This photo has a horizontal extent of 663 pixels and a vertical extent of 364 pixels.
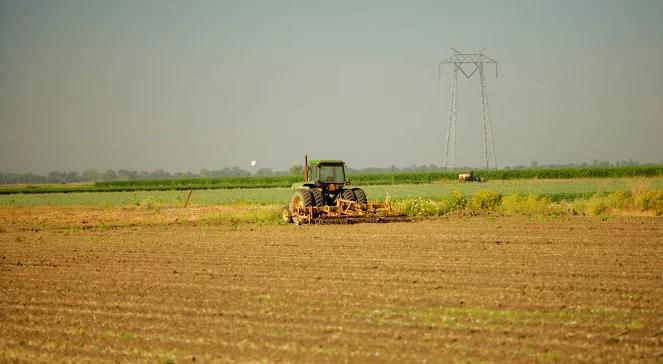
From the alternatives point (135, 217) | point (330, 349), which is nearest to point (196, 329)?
point (330, 349)

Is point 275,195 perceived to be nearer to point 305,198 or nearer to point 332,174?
point 332,174

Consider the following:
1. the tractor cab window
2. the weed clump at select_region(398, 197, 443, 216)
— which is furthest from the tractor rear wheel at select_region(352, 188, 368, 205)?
the weed clump at select_region(398, 197, 443, 216)

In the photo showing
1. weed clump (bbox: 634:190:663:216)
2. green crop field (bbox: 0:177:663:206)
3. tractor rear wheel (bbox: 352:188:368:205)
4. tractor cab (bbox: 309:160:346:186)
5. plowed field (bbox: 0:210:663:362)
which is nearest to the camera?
plowed field (bbox: 0:210:663:362)

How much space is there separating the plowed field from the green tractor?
14.8ft

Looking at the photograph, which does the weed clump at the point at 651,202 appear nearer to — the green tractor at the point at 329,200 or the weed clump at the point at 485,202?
the weed clump at the point at 485,202

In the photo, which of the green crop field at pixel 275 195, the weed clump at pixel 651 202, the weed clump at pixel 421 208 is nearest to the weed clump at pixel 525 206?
the weed clump at pixel 421 208

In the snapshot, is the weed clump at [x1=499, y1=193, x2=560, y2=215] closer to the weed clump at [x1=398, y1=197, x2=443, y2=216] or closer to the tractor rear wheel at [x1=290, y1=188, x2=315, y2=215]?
the weed clump at [x1=398, y1=197, x2=443, y2=216]

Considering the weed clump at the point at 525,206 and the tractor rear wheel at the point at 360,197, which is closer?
the tractor rear wheel at the point at 360,197

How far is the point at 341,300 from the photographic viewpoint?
12.4 m

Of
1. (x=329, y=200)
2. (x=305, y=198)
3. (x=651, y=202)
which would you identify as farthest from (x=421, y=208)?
(x=651, y=202)

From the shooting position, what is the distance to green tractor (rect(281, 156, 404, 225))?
27.4 m

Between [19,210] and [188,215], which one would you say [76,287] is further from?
[19,210]

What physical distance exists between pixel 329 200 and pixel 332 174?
3.22ft

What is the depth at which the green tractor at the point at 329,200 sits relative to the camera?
89.9 feet
